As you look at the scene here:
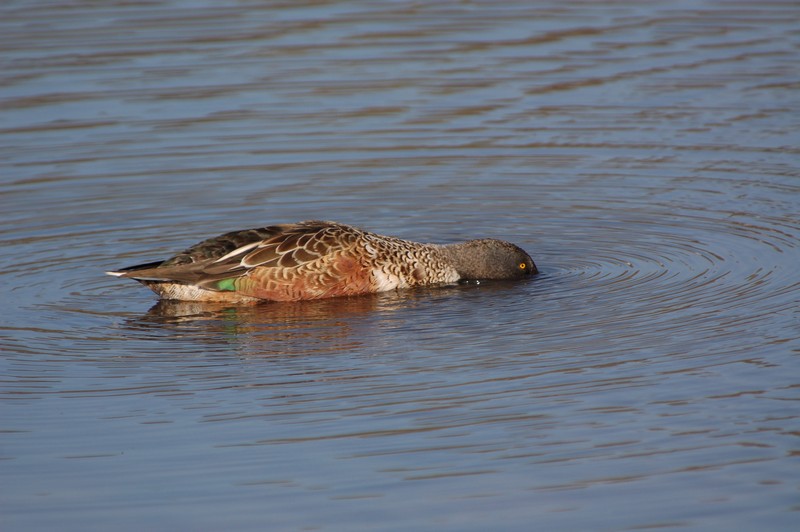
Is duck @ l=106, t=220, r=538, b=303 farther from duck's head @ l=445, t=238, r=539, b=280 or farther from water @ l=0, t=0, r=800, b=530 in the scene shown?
water @ l=0, t=0, r=800, b=530

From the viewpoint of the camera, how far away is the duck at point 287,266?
11.3 m

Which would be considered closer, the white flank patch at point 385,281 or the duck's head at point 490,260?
the white flank patch at point 385,281

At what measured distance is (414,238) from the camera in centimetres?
1316

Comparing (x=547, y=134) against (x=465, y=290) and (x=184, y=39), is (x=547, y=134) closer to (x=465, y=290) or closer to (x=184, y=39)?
(x=465, y=290)

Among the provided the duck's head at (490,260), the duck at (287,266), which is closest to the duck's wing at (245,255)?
the duck at (287,266)

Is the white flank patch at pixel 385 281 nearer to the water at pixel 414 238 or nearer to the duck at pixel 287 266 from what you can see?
the duck at pixel 287 266

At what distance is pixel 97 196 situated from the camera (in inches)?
574

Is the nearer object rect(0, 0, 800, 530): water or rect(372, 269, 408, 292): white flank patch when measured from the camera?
rect(0, 0, 800, 530): water

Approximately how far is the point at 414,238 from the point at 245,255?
2.34 metres

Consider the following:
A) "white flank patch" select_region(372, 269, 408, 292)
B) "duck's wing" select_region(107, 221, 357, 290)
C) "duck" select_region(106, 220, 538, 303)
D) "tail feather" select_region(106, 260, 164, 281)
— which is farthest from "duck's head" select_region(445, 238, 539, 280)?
"tail feather" select_region(106, 260, 164, 281)

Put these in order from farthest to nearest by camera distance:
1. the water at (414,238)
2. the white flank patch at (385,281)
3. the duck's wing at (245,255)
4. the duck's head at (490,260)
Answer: the duck's head at (490,260), the white flank patch at (385,281), the duck's wing at (245,255), the water at (414,238)

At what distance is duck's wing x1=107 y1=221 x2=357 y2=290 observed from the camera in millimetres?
11211

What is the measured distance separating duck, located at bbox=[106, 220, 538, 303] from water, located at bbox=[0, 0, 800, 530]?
225mm

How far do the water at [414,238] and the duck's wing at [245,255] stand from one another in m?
0.32
